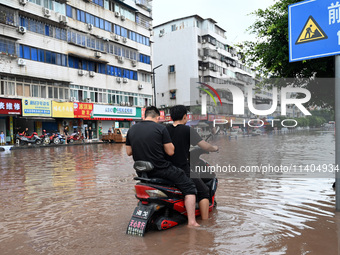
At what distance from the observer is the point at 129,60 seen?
140 ft

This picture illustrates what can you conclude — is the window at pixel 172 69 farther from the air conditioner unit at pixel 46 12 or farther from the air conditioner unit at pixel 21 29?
the air conditioner unit at pixel 21 29

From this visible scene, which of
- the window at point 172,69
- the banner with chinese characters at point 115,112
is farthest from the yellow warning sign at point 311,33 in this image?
the window at point 172,69

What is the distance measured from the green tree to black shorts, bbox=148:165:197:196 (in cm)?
614

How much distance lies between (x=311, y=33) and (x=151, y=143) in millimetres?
3062

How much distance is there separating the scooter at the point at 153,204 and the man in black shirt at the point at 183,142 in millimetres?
346

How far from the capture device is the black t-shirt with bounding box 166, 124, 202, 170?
4.42 metres

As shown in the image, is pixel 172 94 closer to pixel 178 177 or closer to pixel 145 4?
pixel 145 4

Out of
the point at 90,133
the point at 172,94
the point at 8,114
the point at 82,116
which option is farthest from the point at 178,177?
the point at 172,94

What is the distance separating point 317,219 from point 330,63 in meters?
7.79

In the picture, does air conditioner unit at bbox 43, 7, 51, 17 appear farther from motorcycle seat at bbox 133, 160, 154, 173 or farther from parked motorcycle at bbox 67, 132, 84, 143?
motorcycle seat at bbox 133, 160, 154, 173

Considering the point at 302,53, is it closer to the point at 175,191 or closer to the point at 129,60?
the point at 175,191

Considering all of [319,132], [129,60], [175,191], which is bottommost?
[175,191]

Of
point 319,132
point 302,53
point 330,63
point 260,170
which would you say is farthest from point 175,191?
point 330,63

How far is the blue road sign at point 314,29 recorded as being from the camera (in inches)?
191
